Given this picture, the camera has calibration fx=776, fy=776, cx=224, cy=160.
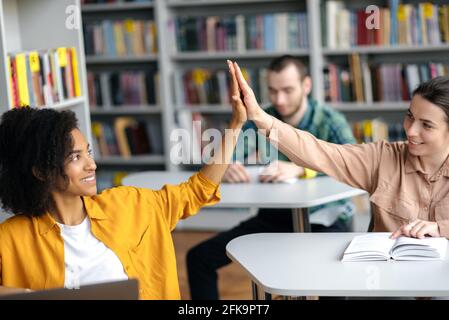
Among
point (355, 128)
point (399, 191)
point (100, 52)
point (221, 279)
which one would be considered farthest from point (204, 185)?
point (100, 52)

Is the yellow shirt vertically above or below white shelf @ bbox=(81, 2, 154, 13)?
below

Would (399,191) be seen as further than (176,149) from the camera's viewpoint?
No

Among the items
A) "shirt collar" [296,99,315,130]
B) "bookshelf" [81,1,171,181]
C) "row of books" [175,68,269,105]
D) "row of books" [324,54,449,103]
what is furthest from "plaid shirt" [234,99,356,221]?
"bookshelf" [81,1,171,181]

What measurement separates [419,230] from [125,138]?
3.57 metres

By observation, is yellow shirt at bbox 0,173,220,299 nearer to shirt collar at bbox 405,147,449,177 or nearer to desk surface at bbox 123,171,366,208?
desk surface at bbox 123,171,366,208

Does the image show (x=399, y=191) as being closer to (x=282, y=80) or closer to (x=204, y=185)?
(x=204, y=185)

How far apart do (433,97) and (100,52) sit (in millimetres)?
3525

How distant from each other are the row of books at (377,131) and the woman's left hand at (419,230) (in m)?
2.70

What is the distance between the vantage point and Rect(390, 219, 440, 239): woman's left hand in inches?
90.1

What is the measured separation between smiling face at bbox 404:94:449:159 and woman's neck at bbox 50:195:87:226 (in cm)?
106

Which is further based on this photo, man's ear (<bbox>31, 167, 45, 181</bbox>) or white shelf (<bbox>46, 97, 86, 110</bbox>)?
white shelf (<bbox>46, 97, 86, 110</bbox>)

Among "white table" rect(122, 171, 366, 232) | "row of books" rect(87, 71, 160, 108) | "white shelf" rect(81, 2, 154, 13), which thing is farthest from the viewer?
"row of books" rect(87, 71, 160, 108)

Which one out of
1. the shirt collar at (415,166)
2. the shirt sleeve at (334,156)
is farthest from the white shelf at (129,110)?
the shirt collar at (415,166)

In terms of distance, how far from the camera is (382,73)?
16.3 ft
